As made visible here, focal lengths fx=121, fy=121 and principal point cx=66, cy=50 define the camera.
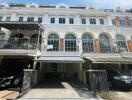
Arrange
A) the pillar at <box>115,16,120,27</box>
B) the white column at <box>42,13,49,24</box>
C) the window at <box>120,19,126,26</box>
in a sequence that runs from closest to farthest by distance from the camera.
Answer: the white column at <box>42,13,49,24</box>
the pillar at <box>115,16,120,27</box>
the window at <box>120,19,126,26</box>

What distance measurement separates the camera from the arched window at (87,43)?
17.7m

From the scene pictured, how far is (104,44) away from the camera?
715 inches

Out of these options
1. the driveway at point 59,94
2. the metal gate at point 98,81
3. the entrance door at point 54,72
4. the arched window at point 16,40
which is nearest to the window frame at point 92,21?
Result: the entrance door at point 54,72

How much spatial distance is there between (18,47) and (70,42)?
724 centimetres

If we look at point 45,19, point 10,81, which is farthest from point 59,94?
point 45,19

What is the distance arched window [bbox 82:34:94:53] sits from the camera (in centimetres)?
1767

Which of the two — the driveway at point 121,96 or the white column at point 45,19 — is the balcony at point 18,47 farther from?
the driveway at point 121,96

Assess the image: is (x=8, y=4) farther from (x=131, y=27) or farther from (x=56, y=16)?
(x=131, y=27)

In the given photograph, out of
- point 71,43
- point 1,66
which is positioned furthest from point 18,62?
point 71,43

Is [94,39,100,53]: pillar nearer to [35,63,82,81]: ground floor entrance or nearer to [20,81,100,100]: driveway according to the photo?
[35,63,82,81]: ground floor entrance

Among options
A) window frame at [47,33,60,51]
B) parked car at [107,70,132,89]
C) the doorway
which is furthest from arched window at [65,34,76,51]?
Answer: parked car at [107,70,132,89]

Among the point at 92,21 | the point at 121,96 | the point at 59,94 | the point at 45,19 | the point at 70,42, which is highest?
the point at 45,19

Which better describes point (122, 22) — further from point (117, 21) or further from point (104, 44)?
point (104, 44)

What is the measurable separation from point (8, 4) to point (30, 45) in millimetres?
13113
